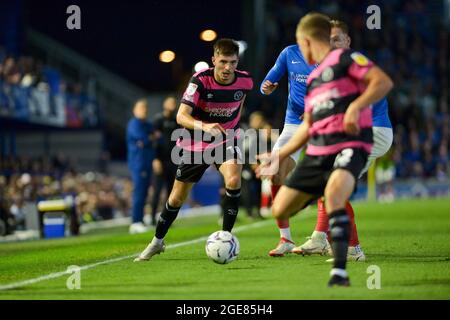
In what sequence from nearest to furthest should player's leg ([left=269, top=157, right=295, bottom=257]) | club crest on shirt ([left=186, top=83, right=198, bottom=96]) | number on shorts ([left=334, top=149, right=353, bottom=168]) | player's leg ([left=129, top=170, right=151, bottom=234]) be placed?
number on shorts ([left=334, top=149, right=353, bottom=168])
club crest on shirt ([left=186, top=83, right=198, bottom=96])
player's leg ([left=269, top=157, right=295, bottom=257])
player's leg ([left=129, top=170, right=151, bottom=234])

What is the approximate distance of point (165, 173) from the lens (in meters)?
17.0

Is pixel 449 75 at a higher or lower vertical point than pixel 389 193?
higher

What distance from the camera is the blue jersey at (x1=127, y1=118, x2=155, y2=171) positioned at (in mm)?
15984

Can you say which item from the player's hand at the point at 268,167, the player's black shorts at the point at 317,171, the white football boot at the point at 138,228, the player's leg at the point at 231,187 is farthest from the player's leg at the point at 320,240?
the white football boot at the point at 138,228

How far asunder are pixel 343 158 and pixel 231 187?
2615mm

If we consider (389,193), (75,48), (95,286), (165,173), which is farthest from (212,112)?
(75,48)

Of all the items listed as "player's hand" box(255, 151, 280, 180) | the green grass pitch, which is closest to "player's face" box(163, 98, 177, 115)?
the green grass pitch

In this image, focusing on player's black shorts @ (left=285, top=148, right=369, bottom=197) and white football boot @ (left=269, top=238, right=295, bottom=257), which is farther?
white football boot @ (left=269, top=238, right=295, bottom=257)

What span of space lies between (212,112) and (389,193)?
74.5 feet

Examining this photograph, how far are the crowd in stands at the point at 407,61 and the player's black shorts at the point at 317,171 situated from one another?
77.7 ft

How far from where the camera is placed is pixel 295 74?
9.50 meters

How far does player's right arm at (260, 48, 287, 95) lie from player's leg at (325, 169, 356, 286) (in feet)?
8.91

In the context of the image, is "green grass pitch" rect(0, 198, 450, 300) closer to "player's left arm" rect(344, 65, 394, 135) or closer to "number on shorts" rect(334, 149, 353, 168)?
"number on shorts" rect(334, 149, 353, 168)
